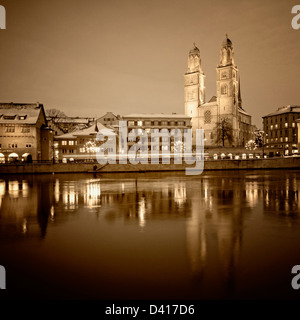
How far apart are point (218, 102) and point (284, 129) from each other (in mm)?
26833

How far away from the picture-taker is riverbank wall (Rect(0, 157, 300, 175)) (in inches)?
1977

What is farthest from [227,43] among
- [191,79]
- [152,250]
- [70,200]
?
[152,250]

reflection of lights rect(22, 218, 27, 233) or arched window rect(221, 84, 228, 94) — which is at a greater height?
arched window rect(221, 84, 228, 94)

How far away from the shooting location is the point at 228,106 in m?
103

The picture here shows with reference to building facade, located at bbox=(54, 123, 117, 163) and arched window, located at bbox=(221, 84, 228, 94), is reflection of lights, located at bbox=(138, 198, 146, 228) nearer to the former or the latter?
building facade, located at bbox=(54, 123, 117, 163)

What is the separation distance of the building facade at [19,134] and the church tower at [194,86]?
193ft

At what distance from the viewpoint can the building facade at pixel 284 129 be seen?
10543 cm

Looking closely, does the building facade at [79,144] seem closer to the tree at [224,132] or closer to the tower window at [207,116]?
the tree at [224,132]

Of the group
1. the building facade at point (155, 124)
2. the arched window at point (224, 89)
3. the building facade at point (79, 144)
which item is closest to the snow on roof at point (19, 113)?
the building facade at point (79, 144)

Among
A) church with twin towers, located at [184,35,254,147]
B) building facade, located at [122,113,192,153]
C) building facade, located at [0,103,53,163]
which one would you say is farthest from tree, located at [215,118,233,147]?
building facade, located at [0,103,53,163]

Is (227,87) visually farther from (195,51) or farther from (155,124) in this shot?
(155,124)

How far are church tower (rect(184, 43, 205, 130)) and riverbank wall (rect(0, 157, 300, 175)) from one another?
2021 inches
